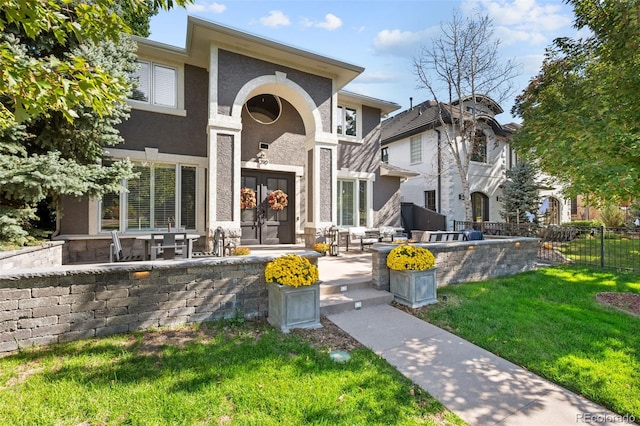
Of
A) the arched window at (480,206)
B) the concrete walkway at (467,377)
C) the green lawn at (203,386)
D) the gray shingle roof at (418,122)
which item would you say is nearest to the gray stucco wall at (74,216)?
the green lawn at (203,386)

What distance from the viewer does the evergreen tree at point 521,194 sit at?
1559cm

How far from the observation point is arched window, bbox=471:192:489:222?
1706 centimetres

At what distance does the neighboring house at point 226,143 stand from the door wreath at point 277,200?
1.93 ft

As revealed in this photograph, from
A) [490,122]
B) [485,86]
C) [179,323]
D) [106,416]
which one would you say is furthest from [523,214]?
[106,416]

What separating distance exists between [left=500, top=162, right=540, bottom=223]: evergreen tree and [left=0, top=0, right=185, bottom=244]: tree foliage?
1772 centimetres

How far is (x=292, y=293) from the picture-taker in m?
4.16

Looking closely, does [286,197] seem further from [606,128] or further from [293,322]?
[606,128]

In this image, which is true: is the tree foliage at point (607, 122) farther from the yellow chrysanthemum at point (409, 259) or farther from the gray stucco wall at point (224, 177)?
the gray stucco wall at point (224, 177)

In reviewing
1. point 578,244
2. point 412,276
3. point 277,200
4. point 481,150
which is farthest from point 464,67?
point 412,276

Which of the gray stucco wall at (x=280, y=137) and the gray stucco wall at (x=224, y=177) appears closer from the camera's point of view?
the gray stucco wall at (x=224, y=177)

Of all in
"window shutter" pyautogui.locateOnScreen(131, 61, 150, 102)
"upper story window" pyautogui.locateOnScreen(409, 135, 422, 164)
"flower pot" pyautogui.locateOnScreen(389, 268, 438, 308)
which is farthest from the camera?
"upper story window" pyautogui.locateOnScreen(409, 135, 422, 164)

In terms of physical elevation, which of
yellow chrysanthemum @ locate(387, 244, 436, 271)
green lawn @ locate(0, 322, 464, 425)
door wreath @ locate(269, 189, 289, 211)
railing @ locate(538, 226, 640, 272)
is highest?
door wreath @ locate(269, 189, 289, 211)

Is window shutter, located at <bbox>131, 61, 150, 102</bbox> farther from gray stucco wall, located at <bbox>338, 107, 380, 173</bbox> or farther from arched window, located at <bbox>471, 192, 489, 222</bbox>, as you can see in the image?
arched window, located at <bbox>471, 192, 489, 222</bbox>

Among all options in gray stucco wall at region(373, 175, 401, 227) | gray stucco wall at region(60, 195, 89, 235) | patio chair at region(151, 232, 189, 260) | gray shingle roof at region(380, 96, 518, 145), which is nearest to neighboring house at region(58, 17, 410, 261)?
gray stucco wall at region(60, 195, 89, 235)
